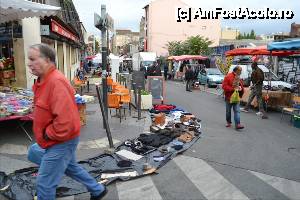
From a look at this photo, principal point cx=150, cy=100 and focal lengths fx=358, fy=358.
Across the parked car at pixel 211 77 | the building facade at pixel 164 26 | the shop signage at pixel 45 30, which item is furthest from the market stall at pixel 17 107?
the building facade at pixel 164 26

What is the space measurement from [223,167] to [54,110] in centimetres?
388

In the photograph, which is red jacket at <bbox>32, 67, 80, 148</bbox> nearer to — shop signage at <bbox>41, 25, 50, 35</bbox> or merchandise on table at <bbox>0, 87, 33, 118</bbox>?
merchandise on table at <bbox>0, 87, 33, 118</bbox>

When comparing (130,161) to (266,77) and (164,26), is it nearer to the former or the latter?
(266,77)

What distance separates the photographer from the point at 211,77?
85.3 ft

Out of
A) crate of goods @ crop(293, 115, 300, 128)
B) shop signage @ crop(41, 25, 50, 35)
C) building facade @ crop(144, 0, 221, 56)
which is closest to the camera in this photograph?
crate of goods @ crop(293, 115, 300, 128)

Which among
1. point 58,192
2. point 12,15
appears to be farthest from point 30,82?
point 58,192

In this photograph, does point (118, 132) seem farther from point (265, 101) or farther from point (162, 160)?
point (265, 101)

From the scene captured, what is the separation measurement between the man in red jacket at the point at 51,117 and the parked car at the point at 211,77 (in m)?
22.5

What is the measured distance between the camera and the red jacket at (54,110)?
11.8ft

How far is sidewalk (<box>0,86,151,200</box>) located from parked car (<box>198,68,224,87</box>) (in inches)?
598

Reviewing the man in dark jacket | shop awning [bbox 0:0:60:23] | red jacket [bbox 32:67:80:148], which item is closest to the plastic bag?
shop awning [bbox 0:0:60:23]

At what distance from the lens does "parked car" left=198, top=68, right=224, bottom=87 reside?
2572 centimetres

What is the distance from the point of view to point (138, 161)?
21.9 feet

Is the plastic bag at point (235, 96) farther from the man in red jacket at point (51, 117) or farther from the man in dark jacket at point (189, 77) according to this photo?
the man in dark jacket at point (189, 77)
